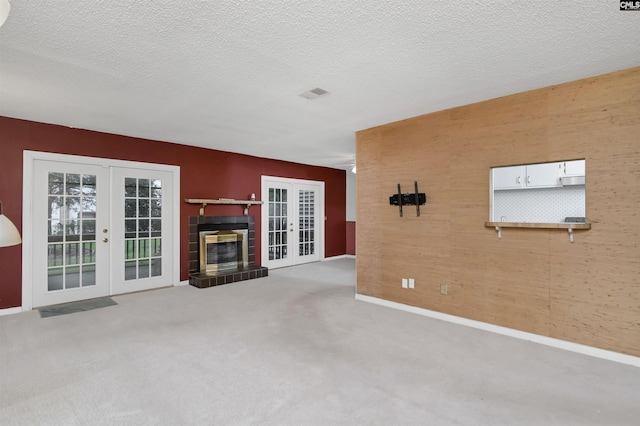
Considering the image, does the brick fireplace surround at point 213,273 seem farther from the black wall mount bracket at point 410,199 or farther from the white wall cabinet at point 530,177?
the white wall cabinet at point 530,177

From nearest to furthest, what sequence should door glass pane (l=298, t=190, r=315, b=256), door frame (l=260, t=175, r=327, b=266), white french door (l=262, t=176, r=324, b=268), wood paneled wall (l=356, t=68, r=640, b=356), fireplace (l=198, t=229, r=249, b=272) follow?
wood paneled wall (l=356, t=68, r=640, b=356)
fireplace (l=198, t=229, r=249, b=272)
door frame (l=260, t=175, r=327, b=266)
white french door (l=262, t=176, r=324, b=268)
door glass pane (l=298, t=190, r=315, b=256)

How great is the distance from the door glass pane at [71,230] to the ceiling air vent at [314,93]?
3.47 meters

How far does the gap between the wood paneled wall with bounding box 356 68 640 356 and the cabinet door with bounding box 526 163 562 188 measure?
169 centimetres

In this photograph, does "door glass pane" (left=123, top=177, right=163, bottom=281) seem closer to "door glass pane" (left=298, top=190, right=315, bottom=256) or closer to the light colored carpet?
the light colored carpet

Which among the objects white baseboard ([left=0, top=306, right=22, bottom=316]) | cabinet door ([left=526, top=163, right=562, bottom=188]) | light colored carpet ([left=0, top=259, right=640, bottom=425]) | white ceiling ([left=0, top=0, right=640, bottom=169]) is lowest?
light colored carpet ([left=0, top=259, right=640, bottom=425])

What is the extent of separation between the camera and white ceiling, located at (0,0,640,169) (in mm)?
1900

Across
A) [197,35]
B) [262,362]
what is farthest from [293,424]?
[197,35]

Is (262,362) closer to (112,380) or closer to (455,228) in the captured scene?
(112,380)

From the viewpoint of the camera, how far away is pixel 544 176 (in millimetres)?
4539

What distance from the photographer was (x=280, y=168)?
23.5 feet

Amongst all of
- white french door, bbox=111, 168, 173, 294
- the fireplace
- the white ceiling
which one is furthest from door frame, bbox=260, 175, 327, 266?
the white ceiling

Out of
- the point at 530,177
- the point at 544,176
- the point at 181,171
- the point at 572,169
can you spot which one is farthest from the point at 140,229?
the point at 572,169

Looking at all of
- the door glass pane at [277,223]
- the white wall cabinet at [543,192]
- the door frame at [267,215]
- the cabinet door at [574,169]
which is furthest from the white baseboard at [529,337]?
the door glass pane at [277,223]

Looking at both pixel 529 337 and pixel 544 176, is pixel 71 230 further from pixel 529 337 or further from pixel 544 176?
pixel 544 176
